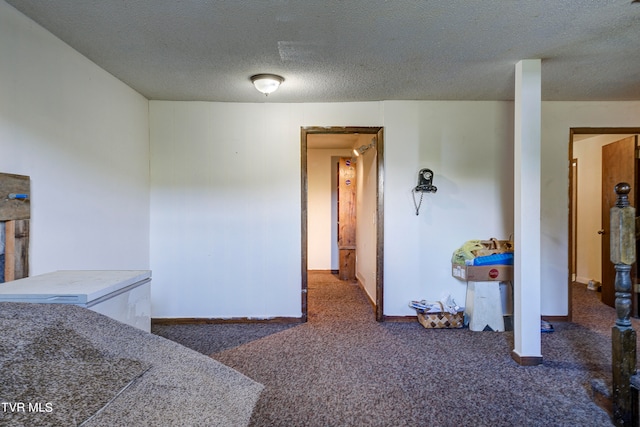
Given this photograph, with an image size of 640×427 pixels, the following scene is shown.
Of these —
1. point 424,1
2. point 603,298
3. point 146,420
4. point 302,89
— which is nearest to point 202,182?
point 302,89

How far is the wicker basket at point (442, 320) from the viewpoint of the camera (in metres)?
3.39

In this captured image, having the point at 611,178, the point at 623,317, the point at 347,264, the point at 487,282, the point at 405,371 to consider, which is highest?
the point at 611,178

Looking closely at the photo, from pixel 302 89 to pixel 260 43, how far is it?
3.02 feet

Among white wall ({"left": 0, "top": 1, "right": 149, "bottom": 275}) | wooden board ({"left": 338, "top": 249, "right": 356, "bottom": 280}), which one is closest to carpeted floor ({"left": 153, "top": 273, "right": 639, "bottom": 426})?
white wall ({"left": 0, "top": 1, "right": 149, "bottom": 275})

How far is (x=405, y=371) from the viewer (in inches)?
97.9

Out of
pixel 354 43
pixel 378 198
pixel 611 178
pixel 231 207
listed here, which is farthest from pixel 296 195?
pixel 611 178

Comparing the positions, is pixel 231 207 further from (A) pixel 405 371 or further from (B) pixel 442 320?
(B) pixel 442 320

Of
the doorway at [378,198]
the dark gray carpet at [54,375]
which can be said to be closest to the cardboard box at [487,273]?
the doorway at [378,198]

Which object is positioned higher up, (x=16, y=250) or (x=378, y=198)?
(x=378, y=198)

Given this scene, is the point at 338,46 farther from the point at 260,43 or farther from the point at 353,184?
the point at 353,184

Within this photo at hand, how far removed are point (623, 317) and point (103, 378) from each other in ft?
8.07

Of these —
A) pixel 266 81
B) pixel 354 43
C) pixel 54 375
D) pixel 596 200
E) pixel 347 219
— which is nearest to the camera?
pixel 54 375

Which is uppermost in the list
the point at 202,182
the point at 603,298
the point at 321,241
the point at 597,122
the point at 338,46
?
the point at 338,46

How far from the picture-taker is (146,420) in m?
0.69
